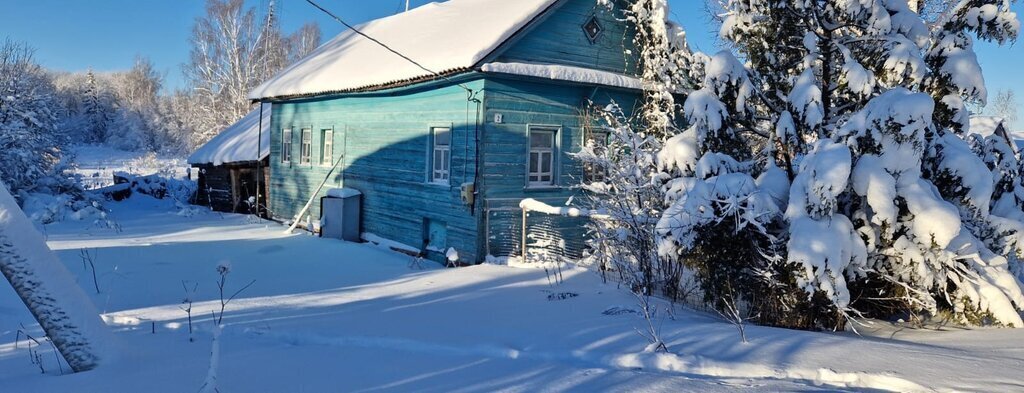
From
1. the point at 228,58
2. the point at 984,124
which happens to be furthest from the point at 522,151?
the point at 228,58

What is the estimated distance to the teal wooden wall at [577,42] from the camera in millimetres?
11477

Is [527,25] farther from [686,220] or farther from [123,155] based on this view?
[123,155]

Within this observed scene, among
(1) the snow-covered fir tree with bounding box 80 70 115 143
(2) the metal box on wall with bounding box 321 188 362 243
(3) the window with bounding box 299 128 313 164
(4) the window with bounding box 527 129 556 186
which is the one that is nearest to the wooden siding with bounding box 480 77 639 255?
(4) the window with bounding box 527 129 556 186

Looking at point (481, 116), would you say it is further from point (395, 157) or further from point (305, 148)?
point (305, 148)

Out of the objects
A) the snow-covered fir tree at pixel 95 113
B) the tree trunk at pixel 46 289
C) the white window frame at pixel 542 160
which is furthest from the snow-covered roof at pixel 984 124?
the snow-covered fir tree at pixel 95 113

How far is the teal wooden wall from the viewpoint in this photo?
452 inches

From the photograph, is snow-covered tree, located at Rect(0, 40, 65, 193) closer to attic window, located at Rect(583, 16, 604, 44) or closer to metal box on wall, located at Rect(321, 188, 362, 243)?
metal box on wall, located at Rect(321, 188, 362, 243)

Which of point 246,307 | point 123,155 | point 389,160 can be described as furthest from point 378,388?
point 123,155

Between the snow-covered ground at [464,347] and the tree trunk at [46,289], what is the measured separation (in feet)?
0.74

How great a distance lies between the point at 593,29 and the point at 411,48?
3885mm

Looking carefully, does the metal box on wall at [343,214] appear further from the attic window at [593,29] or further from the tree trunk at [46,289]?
the tree trunk at [46,289]

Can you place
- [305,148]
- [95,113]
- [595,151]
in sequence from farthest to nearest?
[95,113] → [305,148] → [595,151]

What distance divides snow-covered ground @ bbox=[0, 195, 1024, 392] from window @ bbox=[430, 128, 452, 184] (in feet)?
11.8

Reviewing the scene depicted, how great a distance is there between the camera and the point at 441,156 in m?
12.1
